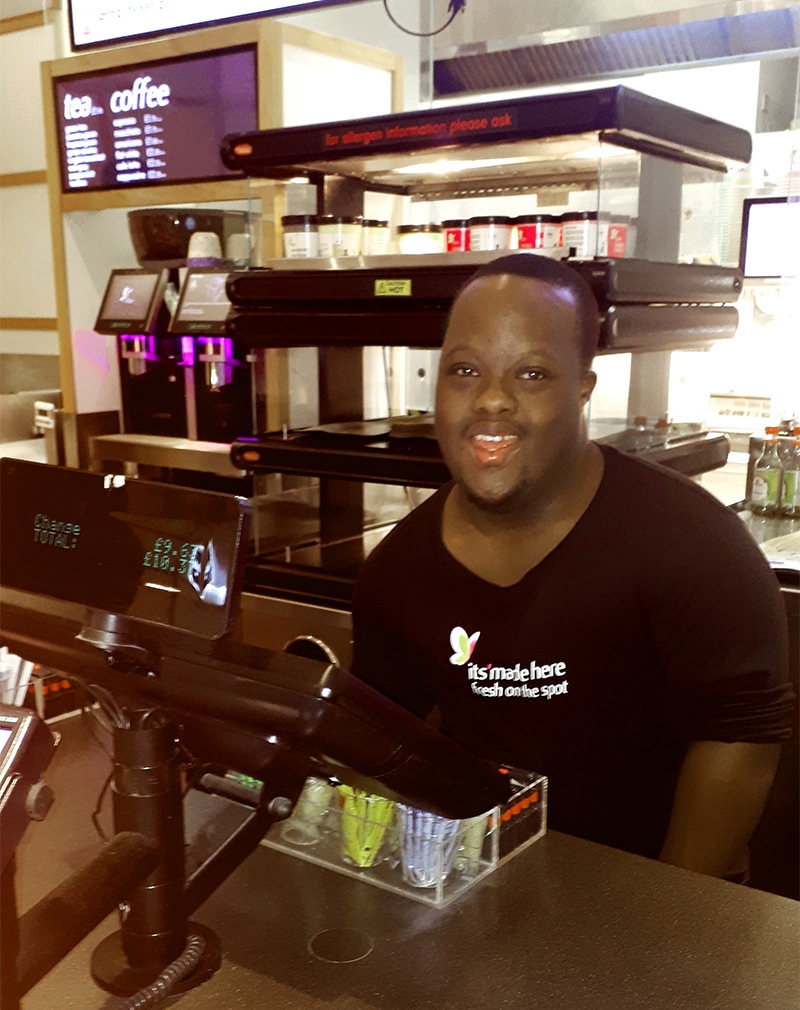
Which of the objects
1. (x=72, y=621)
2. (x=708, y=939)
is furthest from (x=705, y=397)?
(x=72, y=621)

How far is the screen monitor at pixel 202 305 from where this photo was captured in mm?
2555

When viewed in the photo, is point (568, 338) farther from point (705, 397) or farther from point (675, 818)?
point (705, 397)

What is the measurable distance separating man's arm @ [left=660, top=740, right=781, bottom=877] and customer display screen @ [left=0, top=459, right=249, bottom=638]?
2.66ft

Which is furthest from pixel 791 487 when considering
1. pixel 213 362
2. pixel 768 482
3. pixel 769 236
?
pixel 213 362

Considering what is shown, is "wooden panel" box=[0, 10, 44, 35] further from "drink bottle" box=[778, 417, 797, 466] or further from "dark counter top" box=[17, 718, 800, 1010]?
"dark counter top" box=[17, 718, 800, 1010]

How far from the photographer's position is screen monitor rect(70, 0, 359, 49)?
8.04 feet

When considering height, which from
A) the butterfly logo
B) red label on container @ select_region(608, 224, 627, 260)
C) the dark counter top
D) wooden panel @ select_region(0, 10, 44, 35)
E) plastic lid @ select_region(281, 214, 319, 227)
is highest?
wooden panel @ select_region(0, 10, 44, 35)

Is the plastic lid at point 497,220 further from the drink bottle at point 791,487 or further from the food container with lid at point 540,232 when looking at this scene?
the drink bottle at point 791,487

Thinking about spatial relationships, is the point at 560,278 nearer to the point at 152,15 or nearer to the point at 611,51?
the point at 611,51

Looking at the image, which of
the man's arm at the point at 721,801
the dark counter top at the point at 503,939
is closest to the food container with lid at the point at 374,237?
the man's arm at the point at 721,801

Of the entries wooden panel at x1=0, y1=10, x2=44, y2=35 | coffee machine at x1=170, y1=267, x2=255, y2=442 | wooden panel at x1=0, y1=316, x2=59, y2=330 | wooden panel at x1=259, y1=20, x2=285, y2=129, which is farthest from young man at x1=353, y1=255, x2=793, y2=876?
wooden panel at x1=0, y1=10, x2=44, y2=35

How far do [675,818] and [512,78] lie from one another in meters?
2.13

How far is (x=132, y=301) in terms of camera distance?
2.80 m

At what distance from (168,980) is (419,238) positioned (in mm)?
1784
